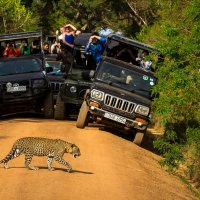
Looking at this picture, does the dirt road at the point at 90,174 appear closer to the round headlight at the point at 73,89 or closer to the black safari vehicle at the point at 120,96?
the black safari vehicle at the point at 120,96

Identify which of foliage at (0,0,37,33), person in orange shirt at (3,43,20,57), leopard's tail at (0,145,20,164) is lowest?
foliage at (0,0,37,33)

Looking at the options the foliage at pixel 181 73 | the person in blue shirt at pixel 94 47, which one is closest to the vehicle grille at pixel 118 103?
the foliage at pixel 181 73

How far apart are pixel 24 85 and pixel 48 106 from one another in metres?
0.93

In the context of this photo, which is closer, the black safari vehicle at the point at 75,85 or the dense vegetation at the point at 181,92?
the dense vegetation at the point at 181,92

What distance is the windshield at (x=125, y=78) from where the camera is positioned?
19.2 m

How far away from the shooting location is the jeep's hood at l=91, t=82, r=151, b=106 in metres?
18.5

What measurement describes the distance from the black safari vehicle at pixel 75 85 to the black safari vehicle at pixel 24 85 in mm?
504

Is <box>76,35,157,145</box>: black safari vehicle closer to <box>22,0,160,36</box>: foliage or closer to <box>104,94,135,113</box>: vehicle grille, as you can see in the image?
<box>104,94,135,113</box>: vehicle grille

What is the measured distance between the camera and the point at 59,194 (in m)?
11.1

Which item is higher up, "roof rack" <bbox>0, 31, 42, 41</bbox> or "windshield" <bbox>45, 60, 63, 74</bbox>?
"roof rack" <bbox>0, 31, 42, 41</bbox>

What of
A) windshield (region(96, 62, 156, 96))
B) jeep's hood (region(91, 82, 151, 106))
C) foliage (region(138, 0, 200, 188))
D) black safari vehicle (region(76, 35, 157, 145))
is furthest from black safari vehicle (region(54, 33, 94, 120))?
foliage (region(138, 0, 200, 188))

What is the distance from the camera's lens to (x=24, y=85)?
21000 millimetres

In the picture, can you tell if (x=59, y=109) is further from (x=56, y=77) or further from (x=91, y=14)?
(x=91, y=14)

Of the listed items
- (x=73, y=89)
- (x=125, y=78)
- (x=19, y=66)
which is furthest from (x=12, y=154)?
(x=19, y=66)
